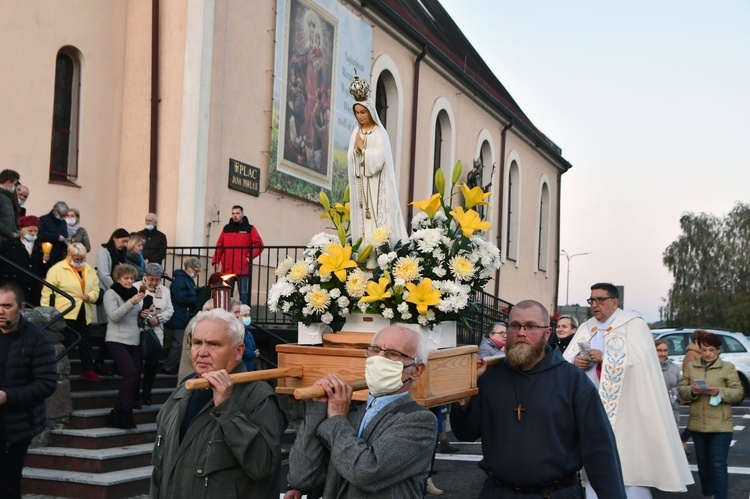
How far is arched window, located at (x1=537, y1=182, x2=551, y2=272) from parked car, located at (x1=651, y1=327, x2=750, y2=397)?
16129 mm

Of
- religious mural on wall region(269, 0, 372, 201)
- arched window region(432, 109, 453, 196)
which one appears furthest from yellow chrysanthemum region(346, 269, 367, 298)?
arched window region(432, 109, 453, 196)

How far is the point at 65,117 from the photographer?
15109mm

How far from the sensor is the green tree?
2188 inches

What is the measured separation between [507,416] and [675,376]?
793cm

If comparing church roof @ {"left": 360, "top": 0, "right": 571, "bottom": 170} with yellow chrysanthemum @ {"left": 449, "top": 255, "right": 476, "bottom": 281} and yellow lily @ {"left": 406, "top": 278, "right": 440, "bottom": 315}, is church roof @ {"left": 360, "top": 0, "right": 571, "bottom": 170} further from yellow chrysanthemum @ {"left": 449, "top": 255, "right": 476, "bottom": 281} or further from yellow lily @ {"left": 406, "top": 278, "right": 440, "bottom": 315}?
yellow lily @ {"left": 406, "top": 278, "right": 440, "bottom": 315}

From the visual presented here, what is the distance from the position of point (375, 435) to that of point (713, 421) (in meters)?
6.43

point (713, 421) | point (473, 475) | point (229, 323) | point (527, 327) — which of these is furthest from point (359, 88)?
point (473, 475)

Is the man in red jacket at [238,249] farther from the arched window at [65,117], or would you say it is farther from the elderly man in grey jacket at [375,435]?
the elderly man in grey jacket at [375,435]

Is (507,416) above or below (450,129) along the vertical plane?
below

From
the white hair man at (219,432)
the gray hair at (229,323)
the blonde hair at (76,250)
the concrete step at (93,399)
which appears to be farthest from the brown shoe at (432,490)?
the gray hair at (229,323)

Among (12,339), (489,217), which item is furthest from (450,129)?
(12,339)

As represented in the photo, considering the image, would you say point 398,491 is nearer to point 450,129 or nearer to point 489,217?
point 450,129

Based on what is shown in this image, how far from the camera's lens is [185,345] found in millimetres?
8750

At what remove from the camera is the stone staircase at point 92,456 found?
28.0 ft
